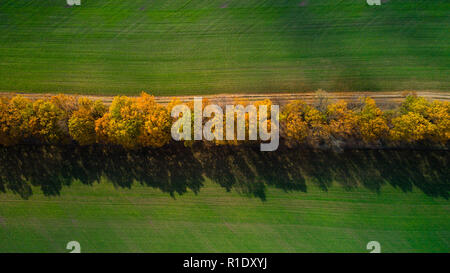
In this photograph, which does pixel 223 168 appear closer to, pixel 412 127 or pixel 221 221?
pixel 221 221

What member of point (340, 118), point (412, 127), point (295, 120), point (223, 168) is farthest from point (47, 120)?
point (412, 127)

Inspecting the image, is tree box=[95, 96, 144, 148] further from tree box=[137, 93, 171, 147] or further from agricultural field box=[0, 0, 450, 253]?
agricultural field box=[0, 0, 450, 253]

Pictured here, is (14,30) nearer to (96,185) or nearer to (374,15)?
(96,185)

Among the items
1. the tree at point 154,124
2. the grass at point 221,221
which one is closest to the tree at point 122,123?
the tree at point 154,124

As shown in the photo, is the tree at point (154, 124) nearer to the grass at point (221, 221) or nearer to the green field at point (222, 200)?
the green field at point (222, 200)

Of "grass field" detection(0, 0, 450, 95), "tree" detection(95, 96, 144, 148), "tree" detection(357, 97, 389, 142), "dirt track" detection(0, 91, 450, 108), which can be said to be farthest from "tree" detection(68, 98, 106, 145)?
"tree" detection(357, 97, 389, 142)

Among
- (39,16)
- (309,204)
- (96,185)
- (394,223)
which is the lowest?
(394,223)
